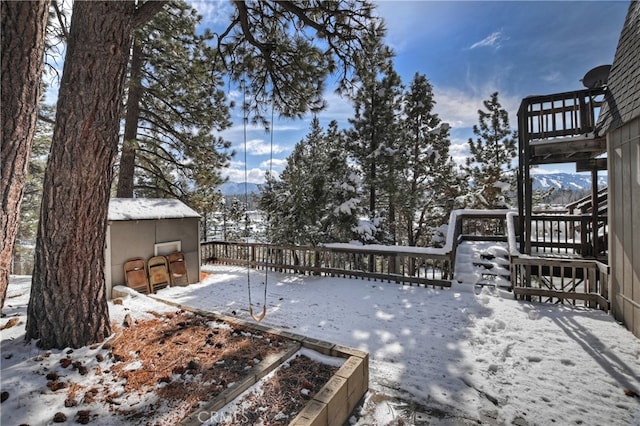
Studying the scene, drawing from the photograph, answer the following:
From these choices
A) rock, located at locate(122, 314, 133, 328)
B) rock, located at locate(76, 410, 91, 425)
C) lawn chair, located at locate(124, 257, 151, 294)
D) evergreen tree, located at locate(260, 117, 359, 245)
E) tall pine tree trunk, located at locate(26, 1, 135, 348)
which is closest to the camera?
rock, located at locate(76, 410, 91, 425)

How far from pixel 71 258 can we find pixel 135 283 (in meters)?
4.17

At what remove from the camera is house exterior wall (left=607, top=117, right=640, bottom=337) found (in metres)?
3.90

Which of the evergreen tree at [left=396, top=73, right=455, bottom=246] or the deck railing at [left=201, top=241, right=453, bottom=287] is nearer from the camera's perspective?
the deck railing at [left=201, top=241, right=453, bottom=287]

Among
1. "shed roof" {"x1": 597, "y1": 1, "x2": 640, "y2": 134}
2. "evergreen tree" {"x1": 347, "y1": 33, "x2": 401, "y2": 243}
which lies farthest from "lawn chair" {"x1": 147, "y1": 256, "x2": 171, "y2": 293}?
"shed roof" {"x1": 597, "y1": 1, "x2": 640, "y2": 134}

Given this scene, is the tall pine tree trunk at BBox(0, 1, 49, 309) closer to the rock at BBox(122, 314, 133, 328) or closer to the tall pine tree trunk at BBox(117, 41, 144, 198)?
the rock at BBox(122, 314, 133, 328)

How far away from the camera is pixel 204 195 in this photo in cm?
1030

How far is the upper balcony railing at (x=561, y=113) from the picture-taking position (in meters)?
5.86

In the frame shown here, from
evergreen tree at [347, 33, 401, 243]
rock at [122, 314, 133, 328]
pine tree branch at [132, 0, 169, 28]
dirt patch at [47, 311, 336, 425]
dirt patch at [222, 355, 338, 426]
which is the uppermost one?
evergreen tree at [347, 33, 401, 243]

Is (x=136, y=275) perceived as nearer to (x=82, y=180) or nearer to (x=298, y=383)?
(x=82, y=180)

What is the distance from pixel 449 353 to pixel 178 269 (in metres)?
6.58

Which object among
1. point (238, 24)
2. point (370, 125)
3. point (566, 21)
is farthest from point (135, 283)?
point (566, 21)

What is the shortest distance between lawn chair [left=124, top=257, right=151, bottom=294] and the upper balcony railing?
31.5 ft

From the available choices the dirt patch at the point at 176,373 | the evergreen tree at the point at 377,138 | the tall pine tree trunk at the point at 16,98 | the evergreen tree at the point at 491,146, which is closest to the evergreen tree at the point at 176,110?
the tall pine tree trunk at the point at 16,98

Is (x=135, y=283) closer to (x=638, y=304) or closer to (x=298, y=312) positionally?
(x=298, y=312)
